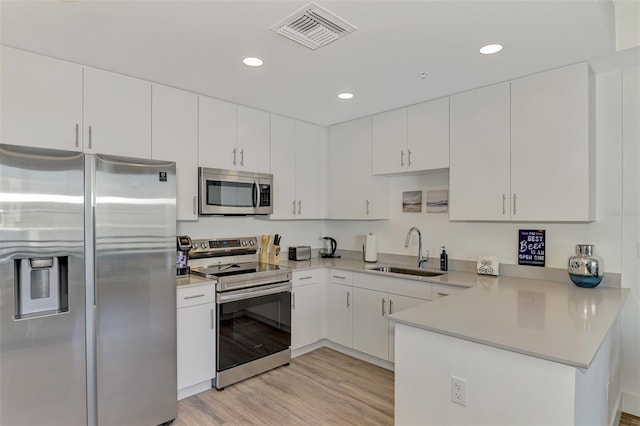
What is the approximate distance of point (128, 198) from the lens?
7.34 ft

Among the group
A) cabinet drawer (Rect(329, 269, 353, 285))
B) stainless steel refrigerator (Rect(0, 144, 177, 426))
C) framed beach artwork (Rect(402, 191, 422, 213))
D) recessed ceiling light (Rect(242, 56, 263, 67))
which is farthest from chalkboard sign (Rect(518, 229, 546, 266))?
stainless steel refrigerator (Rect(0, 144, 177, 426))

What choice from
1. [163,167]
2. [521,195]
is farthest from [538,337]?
[163,167]

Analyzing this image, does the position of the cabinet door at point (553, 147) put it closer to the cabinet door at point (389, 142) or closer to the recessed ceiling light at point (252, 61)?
the cabinet door at point (389, 142)

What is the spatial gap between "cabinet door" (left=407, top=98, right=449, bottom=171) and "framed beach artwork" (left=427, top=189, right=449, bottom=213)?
0.37 meters

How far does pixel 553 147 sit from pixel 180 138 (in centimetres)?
279

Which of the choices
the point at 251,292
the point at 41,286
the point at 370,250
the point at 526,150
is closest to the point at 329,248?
the point at 370,250

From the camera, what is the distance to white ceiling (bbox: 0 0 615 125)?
177 cm

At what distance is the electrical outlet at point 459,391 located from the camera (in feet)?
5.37

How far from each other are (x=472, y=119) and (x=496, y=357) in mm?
2013

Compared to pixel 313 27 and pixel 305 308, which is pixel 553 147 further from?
pixel 305 308

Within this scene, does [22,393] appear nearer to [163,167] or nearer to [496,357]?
[163,167]

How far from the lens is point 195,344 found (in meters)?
2.75

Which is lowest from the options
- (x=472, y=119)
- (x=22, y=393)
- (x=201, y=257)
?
(x=22, y=393)

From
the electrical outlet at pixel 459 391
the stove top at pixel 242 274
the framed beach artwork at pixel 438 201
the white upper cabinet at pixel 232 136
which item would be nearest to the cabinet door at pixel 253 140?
the white upper cabinet at pixel 232 136
